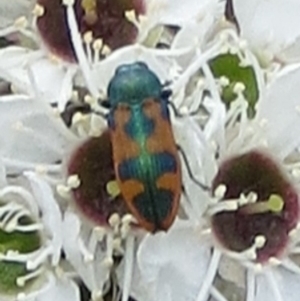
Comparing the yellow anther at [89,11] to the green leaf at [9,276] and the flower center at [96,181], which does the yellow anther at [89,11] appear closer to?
the flower center at [96,181]

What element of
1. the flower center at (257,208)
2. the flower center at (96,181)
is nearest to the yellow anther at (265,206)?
the flower center at (257,208)

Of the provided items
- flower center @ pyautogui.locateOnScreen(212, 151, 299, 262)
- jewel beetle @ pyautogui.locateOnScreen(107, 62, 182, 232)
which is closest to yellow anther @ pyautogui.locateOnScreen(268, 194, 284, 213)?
flower center @ pyautogui.locateOnScreen(212, 151, 299, 262)

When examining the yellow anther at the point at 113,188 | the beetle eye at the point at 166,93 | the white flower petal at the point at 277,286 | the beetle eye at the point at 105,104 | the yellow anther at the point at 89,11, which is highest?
the yellow anther at the point at 89,11

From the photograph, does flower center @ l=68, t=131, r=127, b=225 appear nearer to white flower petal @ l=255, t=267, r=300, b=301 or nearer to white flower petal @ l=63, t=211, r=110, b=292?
white flower petal @ l=63, t=211, r=110, b=292

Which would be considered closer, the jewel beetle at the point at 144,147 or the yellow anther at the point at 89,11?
the jewel beetle at the point at 144,147

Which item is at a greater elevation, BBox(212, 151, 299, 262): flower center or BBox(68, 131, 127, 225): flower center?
BBox(68, 131, 127, 225): flower center

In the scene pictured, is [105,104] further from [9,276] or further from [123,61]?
[9,276]

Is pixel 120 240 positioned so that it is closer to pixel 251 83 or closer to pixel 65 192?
pixel 65 192
